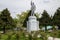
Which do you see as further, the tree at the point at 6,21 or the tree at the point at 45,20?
the tree at the point at 45,20

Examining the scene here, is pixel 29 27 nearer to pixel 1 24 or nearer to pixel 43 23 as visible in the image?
pixel 1 24

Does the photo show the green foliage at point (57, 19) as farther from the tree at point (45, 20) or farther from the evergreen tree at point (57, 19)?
the tree at point (45, 20)

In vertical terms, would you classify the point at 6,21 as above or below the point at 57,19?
above

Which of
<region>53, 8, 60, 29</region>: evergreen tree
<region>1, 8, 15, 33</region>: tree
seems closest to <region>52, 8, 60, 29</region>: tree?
<region>53, 8, 60, 29</region>: evergreen tree

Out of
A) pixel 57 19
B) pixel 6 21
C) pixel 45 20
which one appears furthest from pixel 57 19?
pixel 6 21

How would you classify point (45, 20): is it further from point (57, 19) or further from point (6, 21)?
point (6, 21)

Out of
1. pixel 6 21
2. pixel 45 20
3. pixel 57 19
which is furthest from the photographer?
pixel 45 20

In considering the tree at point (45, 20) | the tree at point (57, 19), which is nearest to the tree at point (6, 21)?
the tree at point (45, 20)

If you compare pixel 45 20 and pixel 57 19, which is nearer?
pixel 57 19

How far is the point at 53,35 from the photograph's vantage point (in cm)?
1652

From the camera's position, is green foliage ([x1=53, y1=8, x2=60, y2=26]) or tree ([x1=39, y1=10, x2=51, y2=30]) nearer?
green foliage ([x1=53, y1=8, x2=60, y2=26])

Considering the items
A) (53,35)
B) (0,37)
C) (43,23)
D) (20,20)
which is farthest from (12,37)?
(20,20)

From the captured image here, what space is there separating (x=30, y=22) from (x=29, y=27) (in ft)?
2.05

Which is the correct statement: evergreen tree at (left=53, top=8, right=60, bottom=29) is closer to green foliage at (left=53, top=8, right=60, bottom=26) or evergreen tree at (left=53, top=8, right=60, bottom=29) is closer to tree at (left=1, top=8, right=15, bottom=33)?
green foliage at (left=53, top=8, right=60, bottom=26)
